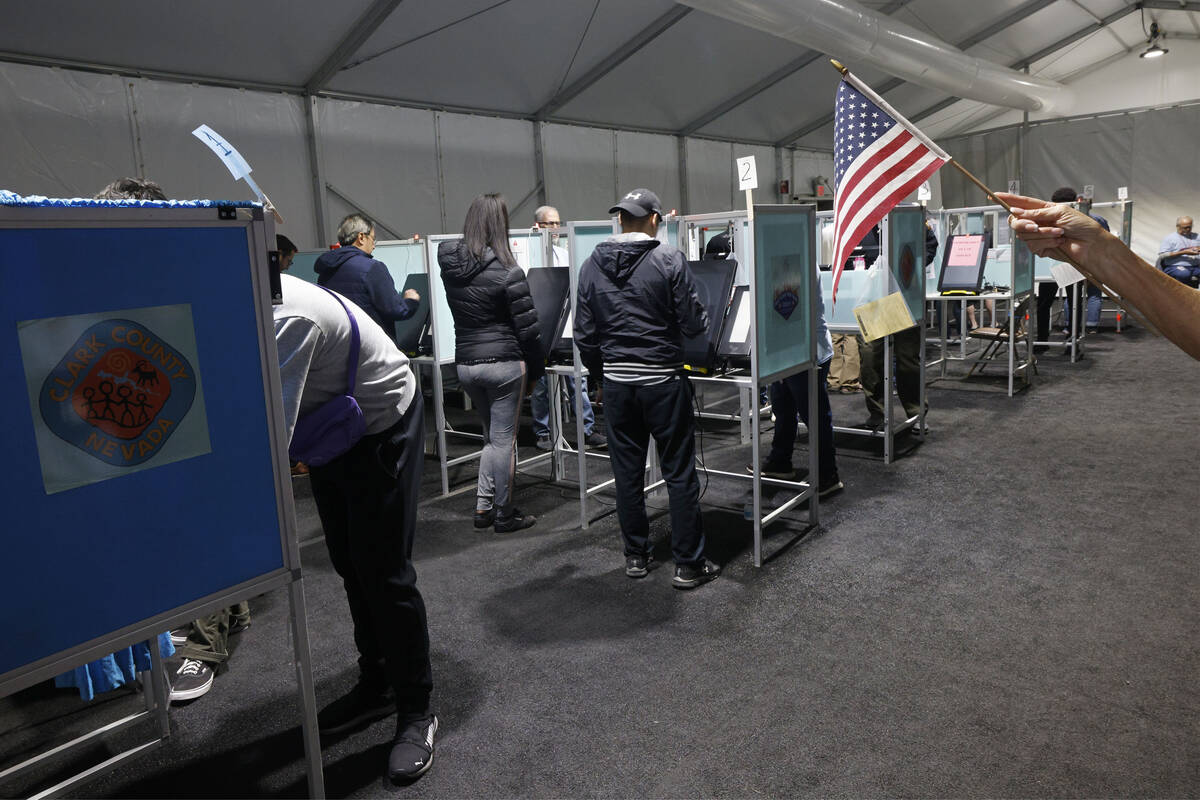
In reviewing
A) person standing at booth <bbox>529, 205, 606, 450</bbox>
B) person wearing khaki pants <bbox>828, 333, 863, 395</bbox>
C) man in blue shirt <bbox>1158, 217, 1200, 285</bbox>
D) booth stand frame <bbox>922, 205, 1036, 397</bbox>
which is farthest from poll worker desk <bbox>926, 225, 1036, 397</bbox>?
person standing at booth <bbox>529, 205, 606, 450</bbox>

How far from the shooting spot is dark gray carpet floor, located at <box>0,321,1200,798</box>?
222 cm

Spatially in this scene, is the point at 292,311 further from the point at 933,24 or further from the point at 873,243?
the point at 933,24

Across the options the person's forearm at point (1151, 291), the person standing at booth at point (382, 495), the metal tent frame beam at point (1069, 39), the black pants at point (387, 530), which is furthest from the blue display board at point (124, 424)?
the metal tent frame beam at point (1069, 39)

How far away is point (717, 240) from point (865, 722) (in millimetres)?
3690

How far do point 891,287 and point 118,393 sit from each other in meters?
4.52

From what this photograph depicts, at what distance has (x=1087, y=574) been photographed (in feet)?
11.0

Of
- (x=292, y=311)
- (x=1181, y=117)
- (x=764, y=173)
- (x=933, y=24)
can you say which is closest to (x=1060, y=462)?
(x=292, y=311)

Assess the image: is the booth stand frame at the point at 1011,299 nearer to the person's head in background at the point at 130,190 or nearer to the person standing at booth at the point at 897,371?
the person standing at booth at the point at 897,371

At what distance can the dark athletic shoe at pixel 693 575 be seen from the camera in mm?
3412

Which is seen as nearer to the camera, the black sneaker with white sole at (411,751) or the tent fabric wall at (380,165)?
the black sneaker with white sole at (411,751)

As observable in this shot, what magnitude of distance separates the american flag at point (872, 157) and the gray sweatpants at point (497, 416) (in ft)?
6.40

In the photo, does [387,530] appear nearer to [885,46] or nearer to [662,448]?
[662,448]

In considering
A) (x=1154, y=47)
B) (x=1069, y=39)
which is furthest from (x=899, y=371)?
(x=1154, y=47)

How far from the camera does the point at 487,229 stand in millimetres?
4000
